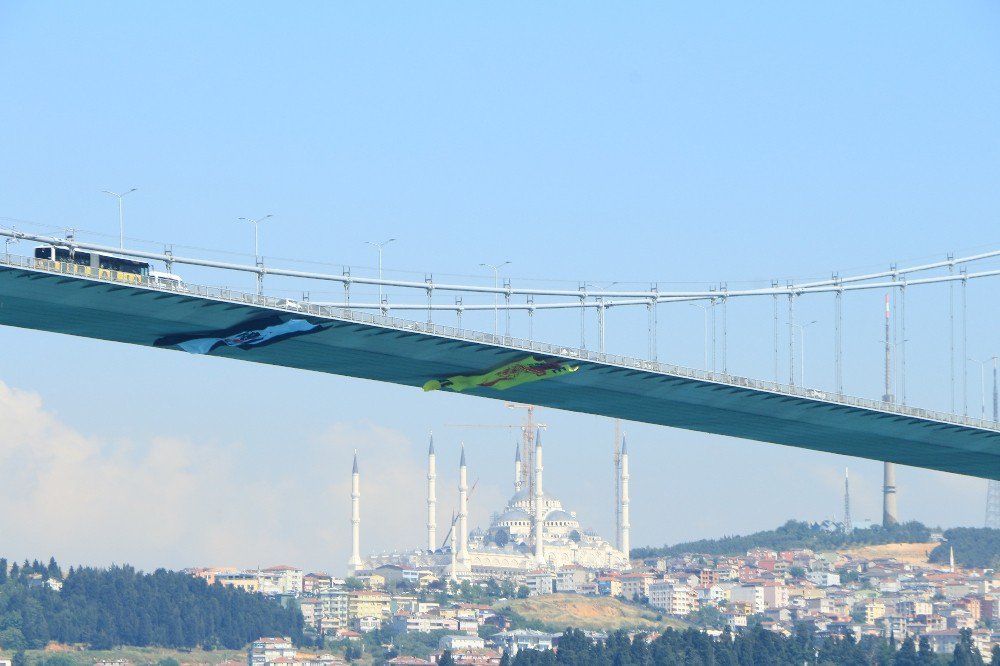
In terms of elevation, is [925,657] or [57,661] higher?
[925,657]

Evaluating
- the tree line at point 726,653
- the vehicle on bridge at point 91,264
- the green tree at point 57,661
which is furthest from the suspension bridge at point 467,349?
the green tree at point 57,661

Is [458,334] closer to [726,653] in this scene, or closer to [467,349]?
[467,349]

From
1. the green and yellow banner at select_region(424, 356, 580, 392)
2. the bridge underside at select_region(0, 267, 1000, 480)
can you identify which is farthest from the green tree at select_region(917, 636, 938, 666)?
the green and yellow banner at select_region(424, 356, 580, 392)

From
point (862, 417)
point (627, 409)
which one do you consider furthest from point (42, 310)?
point (862, 417)

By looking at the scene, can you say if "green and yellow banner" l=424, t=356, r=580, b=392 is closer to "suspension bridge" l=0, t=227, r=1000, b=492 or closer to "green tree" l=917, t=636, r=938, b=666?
"suspension bridge" l=0, t=227, r=1000, b=492

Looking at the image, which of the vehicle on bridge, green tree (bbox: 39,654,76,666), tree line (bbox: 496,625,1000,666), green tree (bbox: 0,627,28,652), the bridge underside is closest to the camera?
the vehicle on bridge

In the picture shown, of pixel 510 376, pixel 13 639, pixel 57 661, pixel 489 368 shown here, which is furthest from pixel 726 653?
pixel 489 368

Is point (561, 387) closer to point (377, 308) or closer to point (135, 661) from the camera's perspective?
point (377, 308)
